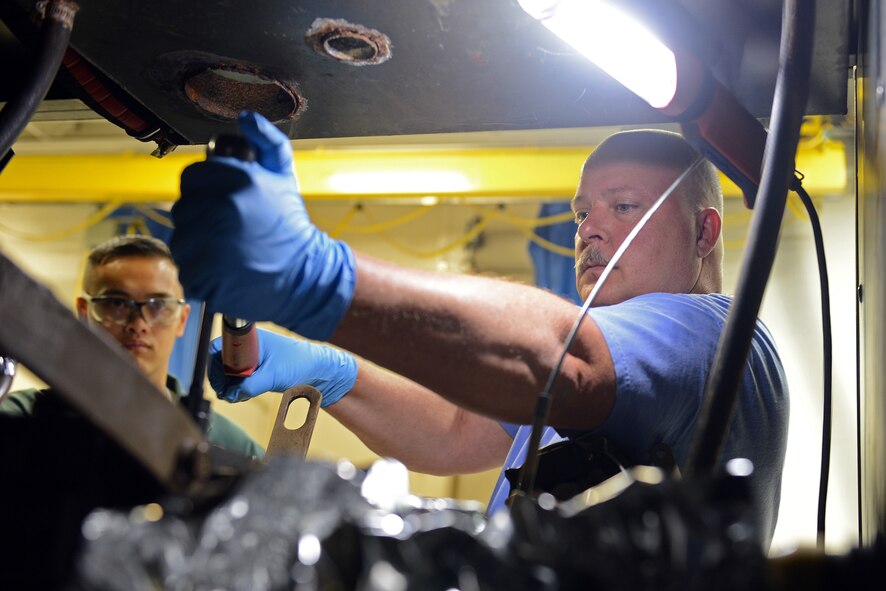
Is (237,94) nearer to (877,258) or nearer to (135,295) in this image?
(877,258)

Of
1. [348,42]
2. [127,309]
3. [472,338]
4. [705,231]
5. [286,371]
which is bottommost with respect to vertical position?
[127,309]

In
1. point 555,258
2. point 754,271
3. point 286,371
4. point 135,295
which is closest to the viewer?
point 754,271

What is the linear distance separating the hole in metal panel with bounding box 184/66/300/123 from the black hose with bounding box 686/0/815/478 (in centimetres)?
57

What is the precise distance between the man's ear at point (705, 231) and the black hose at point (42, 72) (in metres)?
0.98

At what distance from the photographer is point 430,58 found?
3.10 feet

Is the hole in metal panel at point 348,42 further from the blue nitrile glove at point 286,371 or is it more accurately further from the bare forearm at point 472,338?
the blue nitrile glove at point 286,371

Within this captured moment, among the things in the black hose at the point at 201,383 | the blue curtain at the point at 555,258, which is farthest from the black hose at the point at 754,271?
the blue curtain at the point at 555,258

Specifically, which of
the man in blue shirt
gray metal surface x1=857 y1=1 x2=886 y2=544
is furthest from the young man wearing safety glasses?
gray metal surface x1=857 y1=1 x2=886 y2=544

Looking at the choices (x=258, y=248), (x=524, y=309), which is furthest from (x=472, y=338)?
(x=258, y=248)

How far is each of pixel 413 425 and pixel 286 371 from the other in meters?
0.31

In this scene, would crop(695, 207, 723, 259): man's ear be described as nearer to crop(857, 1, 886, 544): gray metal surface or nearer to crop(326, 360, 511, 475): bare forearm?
crop(857, 1, 886, 544): gray metal surface

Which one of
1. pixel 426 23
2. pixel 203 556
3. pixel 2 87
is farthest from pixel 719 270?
pixel 203 556

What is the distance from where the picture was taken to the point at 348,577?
45 centimetres

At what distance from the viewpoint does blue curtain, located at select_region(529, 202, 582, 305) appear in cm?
448
